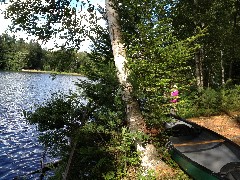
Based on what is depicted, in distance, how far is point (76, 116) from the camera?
9.91 meters

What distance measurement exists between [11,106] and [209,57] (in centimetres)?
2387

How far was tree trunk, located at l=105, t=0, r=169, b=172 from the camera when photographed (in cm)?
925

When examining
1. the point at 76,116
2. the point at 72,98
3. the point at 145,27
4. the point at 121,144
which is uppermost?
the point at 145,27

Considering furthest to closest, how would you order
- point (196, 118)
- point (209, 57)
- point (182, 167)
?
point (209, 57) < point (196, 118) < point (182, 167)

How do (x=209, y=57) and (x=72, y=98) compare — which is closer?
(x=72, y=98)

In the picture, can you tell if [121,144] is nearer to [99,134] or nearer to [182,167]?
[99,134]

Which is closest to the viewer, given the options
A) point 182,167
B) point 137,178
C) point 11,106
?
point 137,178

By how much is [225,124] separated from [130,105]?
8228 millimetres

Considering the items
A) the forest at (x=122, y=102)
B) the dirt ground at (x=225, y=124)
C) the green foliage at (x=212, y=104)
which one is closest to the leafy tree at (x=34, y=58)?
the green foliage at (x=212, y=104)

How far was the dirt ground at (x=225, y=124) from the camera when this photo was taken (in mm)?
13666

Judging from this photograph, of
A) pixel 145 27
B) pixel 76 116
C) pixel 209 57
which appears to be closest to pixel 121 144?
pixel 76 116

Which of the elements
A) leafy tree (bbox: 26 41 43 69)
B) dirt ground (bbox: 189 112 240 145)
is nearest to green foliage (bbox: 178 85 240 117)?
dirt ground (bbox: 189 112 240 145)

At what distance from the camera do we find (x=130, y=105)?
9.41m

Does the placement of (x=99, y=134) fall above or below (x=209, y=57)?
below
